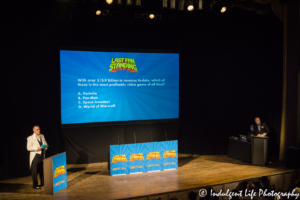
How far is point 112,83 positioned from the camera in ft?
27.1

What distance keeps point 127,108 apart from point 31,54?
2.95m

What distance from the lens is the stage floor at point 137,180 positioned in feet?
19.7

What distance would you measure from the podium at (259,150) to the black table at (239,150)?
18 cm

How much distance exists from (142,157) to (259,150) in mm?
3246

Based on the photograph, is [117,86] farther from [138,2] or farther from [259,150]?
[259,150]

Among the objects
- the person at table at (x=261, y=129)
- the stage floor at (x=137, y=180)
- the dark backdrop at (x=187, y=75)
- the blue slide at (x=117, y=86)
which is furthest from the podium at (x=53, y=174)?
the person at table at (x=261, y=129)

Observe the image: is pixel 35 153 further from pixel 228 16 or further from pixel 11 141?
pixel 228 16

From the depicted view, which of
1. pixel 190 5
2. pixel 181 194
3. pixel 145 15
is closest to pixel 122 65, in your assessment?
pixel 145 15

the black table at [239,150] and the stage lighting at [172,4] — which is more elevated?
the stage lighting at [172,4]

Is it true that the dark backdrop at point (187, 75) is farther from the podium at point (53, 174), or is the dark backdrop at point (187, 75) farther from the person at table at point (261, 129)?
the podium at point (53, 174)

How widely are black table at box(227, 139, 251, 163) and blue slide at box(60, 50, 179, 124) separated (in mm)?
1885

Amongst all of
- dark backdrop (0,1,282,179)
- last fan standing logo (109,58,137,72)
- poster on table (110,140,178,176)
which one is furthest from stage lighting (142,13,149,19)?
poster on table (110,140,178,176)

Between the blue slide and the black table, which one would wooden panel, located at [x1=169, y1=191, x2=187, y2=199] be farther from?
the blue slide

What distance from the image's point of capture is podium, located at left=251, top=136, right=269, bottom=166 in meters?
7.89
